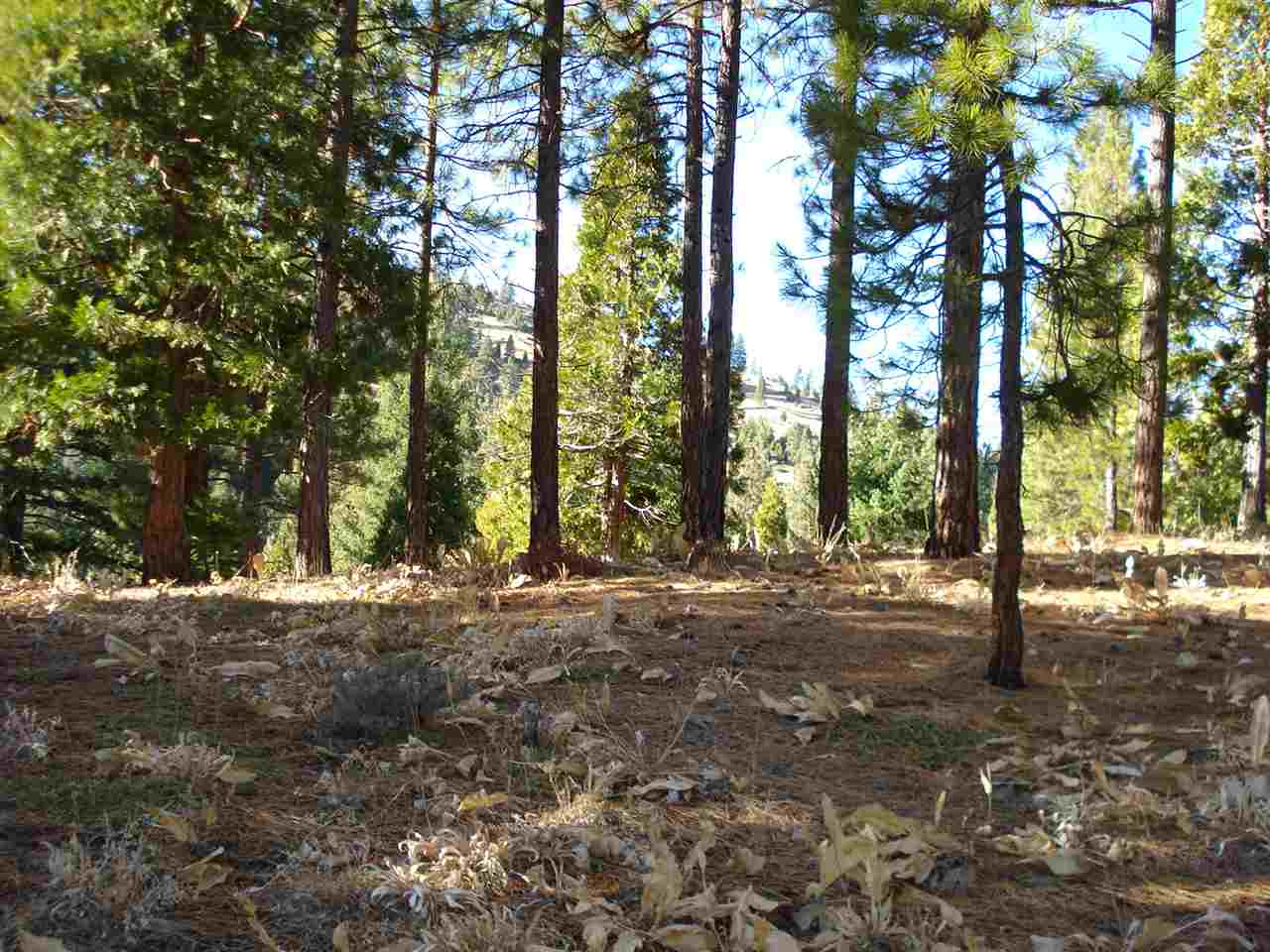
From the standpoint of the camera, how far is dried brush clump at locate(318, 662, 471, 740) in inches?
138

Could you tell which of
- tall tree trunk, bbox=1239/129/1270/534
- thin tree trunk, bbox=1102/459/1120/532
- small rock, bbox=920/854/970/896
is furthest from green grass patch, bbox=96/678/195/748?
thin tree trunk, bbox=1102/459/1120/532

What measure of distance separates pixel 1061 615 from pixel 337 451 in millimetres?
14440

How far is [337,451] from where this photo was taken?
17.8m

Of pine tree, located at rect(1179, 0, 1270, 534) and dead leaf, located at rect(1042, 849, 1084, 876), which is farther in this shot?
pine tree, located at rect(1179, 0, 1270, 534)

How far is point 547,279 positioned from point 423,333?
15.6ft

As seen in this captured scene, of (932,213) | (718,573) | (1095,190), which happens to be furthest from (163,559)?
(1095,190)

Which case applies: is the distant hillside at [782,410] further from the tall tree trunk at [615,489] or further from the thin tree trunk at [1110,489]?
the tall tree trunk at [615,489]

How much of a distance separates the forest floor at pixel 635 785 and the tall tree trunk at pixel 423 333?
20.4 feet

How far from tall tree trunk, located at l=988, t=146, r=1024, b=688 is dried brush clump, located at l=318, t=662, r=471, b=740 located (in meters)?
2.74

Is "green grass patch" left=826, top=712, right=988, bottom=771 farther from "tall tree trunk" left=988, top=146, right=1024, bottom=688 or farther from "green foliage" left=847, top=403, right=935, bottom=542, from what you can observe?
"green foliage" left=847, top=403, right=935, bottom=542

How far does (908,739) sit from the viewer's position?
3.90 metres

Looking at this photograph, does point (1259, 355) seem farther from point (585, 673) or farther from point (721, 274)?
point (585, 673)

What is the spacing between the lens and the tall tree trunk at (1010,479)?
15.3 feet

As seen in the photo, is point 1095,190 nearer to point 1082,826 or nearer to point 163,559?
point 163,559
